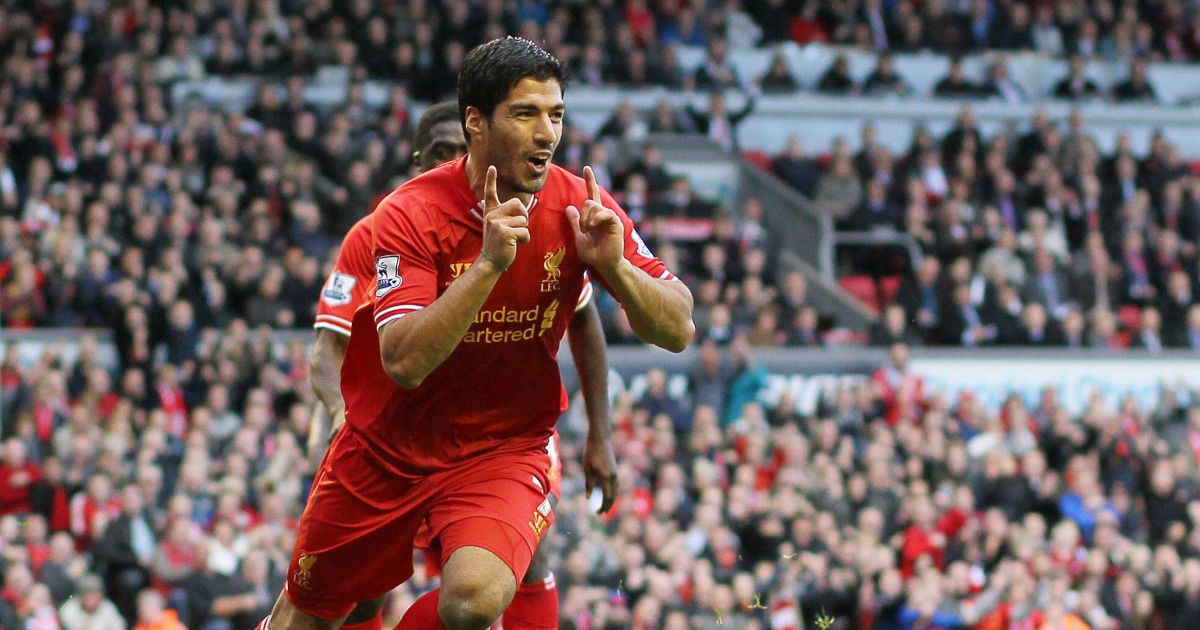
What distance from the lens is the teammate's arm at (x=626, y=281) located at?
625 cm

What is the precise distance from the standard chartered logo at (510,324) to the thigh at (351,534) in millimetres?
658

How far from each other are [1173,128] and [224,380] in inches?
602

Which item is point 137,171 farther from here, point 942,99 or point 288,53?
point 942,99

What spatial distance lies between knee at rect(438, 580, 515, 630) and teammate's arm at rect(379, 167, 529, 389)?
2.70 feet

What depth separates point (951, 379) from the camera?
20219 mm

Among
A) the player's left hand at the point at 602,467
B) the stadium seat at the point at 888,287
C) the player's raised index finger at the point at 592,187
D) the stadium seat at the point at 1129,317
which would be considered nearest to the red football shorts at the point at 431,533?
the player's left hand at the point at 602,467

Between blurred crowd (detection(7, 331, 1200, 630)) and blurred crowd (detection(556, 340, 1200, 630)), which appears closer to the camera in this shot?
blurred crowd (detection(7, 331, 1200, 630))

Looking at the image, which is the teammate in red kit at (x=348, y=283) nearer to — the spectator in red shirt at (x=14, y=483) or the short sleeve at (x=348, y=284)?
the short sleeve at (x=348, y=284)

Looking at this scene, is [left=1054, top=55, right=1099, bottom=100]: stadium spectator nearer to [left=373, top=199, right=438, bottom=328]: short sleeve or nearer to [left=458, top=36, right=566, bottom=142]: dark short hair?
[left=458, top=36, right=566, bottom=142]: dark short hair

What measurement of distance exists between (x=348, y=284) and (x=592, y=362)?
117 cm

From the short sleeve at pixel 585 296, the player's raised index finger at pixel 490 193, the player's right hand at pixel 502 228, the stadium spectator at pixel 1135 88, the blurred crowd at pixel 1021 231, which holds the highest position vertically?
the player's raised index finger at pixel 490 193

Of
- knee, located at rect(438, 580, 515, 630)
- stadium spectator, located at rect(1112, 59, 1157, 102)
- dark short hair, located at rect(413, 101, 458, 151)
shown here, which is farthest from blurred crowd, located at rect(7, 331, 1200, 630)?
stadium spectator, located at rect(1112, 59, 1157, 102)

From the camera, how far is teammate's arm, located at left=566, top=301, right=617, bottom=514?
750cm

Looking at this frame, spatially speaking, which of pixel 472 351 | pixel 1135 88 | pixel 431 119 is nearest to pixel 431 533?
pixel 472 351
